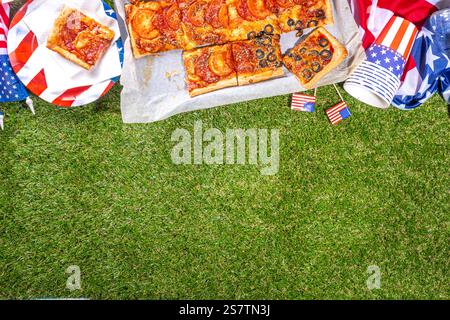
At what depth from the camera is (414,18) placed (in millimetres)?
5156

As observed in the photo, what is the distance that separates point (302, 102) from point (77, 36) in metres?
2.59

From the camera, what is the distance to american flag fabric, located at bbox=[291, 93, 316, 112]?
5.45 metres

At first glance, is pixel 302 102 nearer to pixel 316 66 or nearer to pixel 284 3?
pixel 316 66

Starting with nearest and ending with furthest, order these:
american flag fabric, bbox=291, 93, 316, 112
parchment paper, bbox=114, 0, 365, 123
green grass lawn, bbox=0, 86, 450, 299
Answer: parchment paper, bbox=114, 0, 365, 123, american flag fabric, bbox=291, 93, 316, 112, green grass lawn, bbox=0, 86, 450, 299

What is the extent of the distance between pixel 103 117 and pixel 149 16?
1.31 m

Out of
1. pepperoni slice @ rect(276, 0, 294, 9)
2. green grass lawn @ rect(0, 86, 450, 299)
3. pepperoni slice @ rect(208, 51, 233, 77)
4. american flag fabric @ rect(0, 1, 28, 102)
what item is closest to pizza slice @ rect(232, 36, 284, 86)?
pepperoni slice @ rect(208, 51, 233, 77)

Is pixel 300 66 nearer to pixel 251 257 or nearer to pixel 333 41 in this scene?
pixel 333 41

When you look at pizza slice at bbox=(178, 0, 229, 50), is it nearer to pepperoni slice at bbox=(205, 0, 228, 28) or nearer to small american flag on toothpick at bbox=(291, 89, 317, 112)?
pepperoni slice at bbox=(205, 0, 228, 28)

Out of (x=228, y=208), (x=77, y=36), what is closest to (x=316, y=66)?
(x=228, y=208)

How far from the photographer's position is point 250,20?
5043mm

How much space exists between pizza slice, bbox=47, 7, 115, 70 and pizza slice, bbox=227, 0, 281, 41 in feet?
4.30

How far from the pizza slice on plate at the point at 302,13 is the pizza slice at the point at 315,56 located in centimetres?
12
